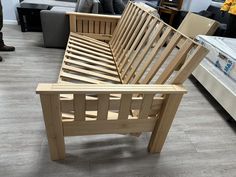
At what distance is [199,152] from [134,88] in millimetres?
898

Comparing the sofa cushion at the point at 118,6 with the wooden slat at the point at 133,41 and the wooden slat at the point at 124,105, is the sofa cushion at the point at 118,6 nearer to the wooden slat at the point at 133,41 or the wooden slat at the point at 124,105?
the wooden slat at the point at 133,41

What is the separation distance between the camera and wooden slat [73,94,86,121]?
102 centimetres

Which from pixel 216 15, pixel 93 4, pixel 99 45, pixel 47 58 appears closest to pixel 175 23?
pixel 216 15

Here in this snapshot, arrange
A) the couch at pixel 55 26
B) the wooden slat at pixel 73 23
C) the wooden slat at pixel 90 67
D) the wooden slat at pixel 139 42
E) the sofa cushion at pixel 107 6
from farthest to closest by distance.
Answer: the sofa cushion at pixel 107 6, the couch at pixel 55 26, the wooden slat at pixel 73 23, the wooden slat at pixel 90 67, the wooden slat at pixel 139 42

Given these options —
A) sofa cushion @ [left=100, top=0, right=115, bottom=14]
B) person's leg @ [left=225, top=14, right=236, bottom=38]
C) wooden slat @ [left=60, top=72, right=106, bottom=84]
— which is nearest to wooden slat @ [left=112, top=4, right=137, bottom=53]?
wooden slat @ [left=60, top=72, right=106, bottom=84]

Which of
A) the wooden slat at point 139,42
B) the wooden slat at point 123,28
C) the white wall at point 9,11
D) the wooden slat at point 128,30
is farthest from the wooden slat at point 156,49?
the white wall at point 9,11

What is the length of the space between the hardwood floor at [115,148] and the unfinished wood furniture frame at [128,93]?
123 millimetres

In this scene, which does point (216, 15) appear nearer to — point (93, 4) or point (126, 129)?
point (93, 4)

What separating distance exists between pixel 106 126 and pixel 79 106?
0.82 ft

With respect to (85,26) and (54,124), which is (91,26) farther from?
(54,124)

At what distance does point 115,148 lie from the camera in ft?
4.90

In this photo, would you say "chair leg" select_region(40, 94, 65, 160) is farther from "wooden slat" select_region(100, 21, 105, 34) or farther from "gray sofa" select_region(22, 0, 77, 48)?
"gray sofa" select_region(22, 0, 77, 48)

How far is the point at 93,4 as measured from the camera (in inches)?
103

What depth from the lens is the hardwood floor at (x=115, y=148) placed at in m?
1.32
